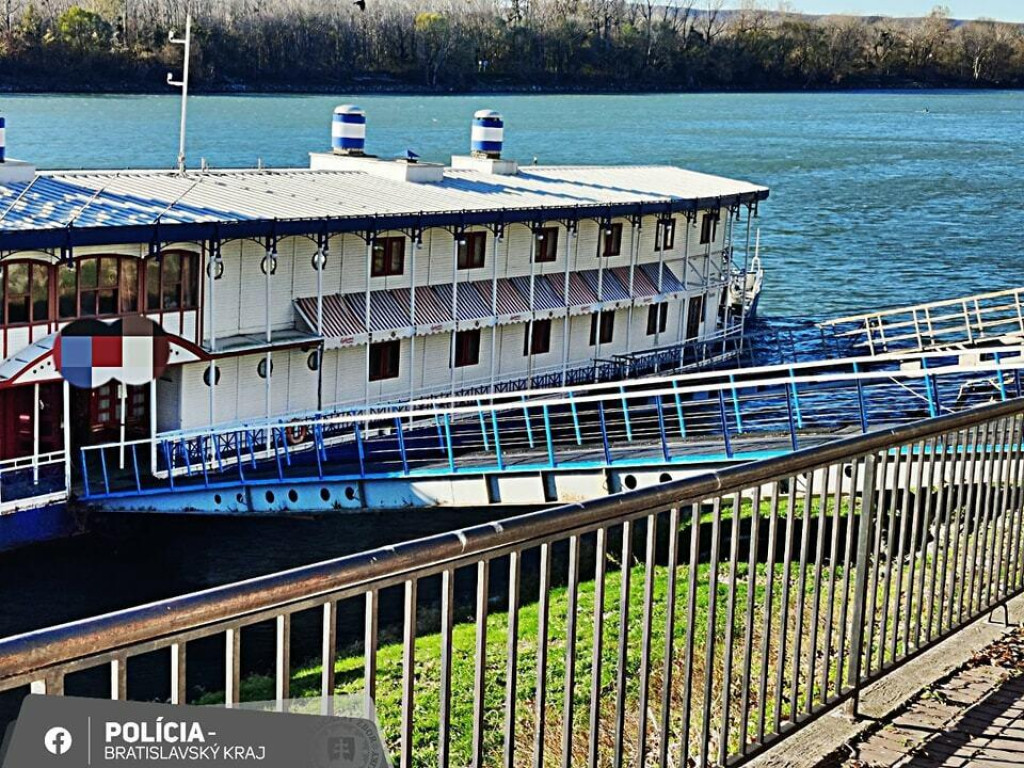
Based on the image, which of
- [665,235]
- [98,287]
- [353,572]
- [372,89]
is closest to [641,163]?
[665,235]

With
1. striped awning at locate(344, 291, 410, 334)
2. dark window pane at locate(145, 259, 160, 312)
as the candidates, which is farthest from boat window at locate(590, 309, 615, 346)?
dark window pane at locate(145, 259, 160, 312)

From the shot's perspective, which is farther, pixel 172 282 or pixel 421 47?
pixel 421 47

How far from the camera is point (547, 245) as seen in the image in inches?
1302

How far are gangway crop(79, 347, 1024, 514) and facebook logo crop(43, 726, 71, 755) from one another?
17787 mm

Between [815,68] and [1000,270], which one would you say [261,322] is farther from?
[815,68]

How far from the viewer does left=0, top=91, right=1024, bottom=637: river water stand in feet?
80.5

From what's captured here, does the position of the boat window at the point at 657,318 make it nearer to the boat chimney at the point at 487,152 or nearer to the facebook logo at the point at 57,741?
the boat chimney at the point at 487,152

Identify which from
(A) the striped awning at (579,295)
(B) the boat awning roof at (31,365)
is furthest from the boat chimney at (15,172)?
(A) the striped awning at (579,295)

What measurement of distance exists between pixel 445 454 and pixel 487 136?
43.1ft

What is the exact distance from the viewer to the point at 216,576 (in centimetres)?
2411

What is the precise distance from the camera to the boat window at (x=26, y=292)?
2370 centimetres

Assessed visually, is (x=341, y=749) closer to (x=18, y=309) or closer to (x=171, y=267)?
(x=18, y=309)

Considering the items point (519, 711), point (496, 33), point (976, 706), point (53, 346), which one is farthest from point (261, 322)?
point (496, 33)

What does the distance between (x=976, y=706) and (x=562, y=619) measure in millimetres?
8713
